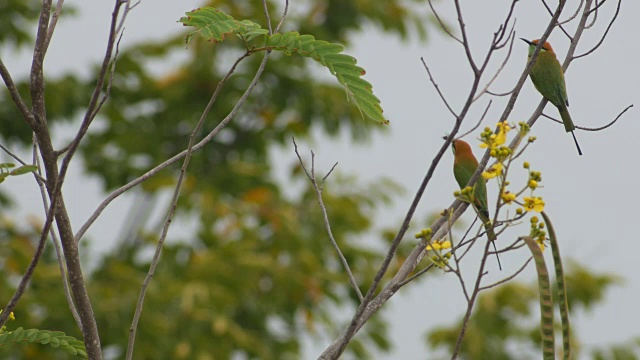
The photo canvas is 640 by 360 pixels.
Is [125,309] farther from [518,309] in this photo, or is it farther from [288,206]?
[518,309]

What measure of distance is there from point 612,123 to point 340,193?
28.4 ft

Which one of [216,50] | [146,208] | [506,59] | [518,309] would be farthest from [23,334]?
[146,208]

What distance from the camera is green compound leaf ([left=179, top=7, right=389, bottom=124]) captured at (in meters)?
2.01

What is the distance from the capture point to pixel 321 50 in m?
2.04

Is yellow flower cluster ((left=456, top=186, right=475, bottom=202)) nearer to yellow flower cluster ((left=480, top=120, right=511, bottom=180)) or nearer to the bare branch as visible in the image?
yellow flower cluster ((left=480, top=120, right=511, bottom=180))

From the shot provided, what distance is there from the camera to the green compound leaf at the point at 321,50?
2.01 metres

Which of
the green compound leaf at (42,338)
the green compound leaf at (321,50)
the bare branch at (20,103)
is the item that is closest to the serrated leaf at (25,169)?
the bare branch at (20,103)

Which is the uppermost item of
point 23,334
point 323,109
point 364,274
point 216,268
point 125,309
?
point 323,109

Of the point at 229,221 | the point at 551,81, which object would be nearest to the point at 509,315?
the point at 229,221

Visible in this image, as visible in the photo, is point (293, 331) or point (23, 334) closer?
point (23, 334)

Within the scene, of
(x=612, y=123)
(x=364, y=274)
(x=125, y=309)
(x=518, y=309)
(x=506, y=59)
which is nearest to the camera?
(x=506, y=59)

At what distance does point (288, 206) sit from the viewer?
10586 mm

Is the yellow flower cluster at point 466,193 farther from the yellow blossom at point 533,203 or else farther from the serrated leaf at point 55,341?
the serrated leaf at point 55,341

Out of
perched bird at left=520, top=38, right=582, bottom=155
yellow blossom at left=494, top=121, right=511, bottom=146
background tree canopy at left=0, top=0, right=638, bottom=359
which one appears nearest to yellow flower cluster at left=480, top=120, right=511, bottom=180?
yellow blossom at left=494, top=121, right=511, bottom=146
